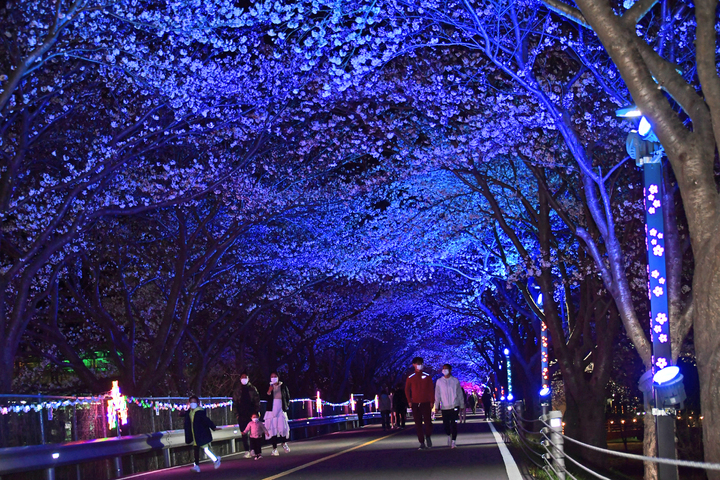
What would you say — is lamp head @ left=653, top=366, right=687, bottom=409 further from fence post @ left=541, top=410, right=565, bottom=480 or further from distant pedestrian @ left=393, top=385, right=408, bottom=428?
distant pedestrian @ left=393, top=385, right=408, bottom=428

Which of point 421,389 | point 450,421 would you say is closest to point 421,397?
point 421,389

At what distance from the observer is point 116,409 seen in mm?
14609

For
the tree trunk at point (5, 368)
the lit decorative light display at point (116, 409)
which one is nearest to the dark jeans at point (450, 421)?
the lit decorative light display at point (116, 409)

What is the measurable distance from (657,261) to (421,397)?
806 cm

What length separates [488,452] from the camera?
15773 mm

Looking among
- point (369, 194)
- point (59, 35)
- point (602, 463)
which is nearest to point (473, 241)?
point (369, 194)

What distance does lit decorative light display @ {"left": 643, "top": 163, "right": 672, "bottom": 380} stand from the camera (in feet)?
30.4

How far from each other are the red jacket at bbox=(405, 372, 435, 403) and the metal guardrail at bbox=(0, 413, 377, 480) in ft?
16.1

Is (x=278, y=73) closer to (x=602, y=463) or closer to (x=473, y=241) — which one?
(x=602, y=463)

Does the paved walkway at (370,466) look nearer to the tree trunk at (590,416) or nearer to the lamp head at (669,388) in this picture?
the lamp head at (669,388)

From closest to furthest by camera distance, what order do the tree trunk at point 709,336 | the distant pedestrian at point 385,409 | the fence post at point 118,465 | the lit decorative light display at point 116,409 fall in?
the tree trunk at point 709,336, the fence post at point 118,465, the lit decorative light display at point 116,409, the distant pedestrian at point 385,409

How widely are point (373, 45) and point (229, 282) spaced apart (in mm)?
18982

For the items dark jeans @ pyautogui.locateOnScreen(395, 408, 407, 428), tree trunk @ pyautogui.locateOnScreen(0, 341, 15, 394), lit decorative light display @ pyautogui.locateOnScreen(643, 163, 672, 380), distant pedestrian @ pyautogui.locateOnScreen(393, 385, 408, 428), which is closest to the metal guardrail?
tree trunk @ pyautogui.locateOnScreen(0, 341, 15, 394)

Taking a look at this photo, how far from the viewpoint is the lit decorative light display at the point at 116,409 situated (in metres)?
14.4
